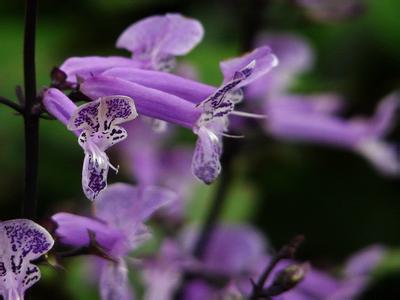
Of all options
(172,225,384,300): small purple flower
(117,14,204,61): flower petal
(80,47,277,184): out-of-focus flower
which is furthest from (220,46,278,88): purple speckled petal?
(172,225,384,300): small purple flower

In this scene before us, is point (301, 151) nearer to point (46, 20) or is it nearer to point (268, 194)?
point (268, 194)

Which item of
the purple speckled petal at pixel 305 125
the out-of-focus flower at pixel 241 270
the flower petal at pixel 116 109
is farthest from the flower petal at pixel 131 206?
the purple speckled petal at pixel 305 125

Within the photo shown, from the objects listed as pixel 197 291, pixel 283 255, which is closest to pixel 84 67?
pixel 283 255

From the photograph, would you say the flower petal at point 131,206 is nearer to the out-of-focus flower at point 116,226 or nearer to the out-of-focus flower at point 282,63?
the out-of-focus flower at point 116,226

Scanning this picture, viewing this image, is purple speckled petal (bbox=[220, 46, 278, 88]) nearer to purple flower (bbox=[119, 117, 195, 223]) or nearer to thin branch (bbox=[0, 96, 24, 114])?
thin branch (bbox=[0, 96, 24, 114])

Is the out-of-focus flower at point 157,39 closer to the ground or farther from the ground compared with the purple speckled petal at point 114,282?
farther from the ground
